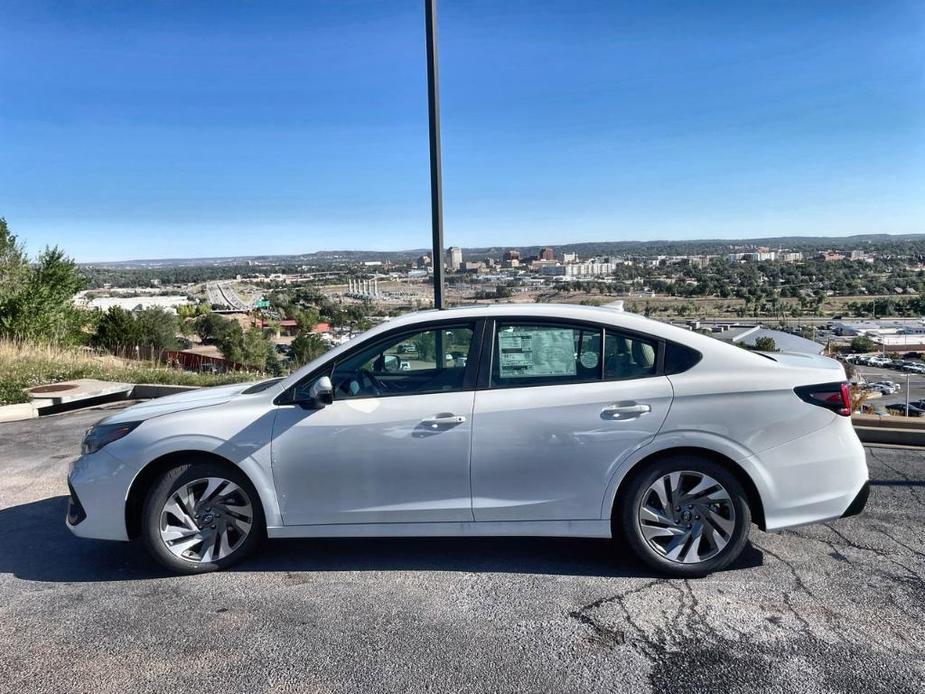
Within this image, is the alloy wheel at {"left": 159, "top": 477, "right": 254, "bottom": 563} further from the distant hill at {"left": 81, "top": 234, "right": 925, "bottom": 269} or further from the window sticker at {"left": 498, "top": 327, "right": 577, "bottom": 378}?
the distant hill at {"left": 81, "top": 234, "right": 925, "bottom": 269}

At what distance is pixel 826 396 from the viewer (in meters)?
4.07

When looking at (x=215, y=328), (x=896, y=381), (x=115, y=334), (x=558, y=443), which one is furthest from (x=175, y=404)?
(x=215, y=328)

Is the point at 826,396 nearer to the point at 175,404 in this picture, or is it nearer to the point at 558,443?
the point at 558,443

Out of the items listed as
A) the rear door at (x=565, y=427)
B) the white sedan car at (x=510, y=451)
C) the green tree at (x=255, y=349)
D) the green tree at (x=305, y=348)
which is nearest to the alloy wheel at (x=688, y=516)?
the white sedan car at (x=510, y=451)

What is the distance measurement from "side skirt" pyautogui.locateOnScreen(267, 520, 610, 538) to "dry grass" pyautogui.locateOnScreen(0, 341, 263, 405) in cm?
766

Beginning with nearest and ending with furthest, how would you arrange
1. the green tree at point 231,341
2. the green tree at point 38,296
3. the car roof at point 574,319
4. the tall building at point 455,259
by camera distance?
the car roof at point 574,319, the tall building at point 455,259, the green tree at point 38,296, the green tree at point 231,341

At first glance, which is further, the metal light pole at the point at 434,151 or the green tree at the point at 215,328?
the green tree at the point at 215,328

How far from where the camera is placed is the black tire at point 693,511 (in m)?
4.04

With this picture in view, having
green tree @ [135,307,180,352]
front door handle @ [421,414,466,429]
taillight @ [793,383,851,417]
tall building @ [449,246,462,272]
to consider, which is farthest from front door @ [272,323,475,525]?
green tree @ [135,307,180,352]

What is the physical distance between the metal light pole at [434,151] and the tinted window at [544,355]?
9.86 ft

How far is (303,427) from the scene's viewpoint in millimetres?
4203

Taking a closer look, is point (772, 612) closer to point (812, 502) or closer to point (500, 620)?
point (812, 502)

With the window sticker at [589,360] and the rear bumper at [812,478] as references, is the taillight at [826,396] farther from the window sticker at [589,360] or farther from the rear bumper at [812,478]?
the window sticker at [589,360]

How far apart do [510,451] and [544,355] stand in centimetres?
60
